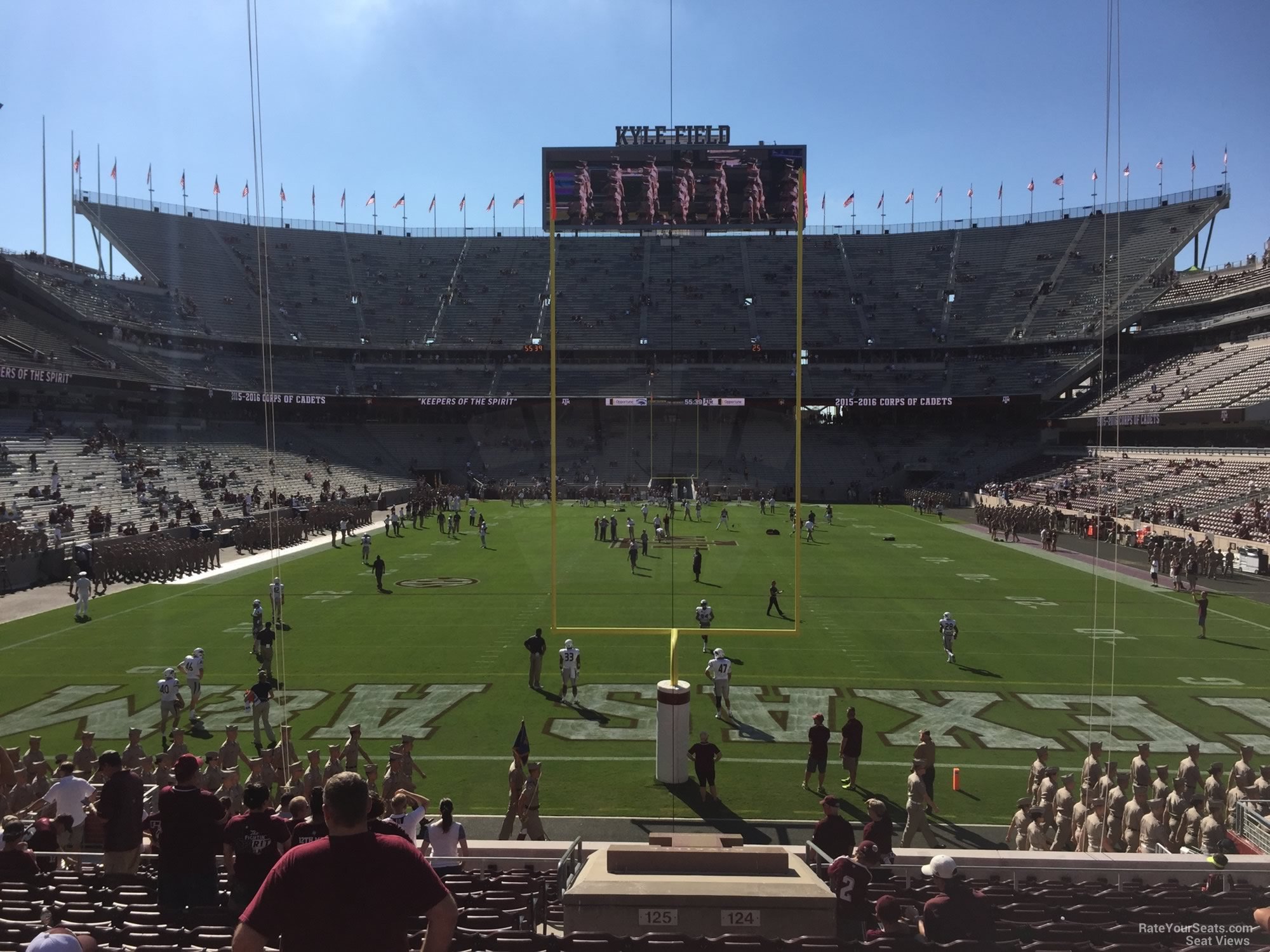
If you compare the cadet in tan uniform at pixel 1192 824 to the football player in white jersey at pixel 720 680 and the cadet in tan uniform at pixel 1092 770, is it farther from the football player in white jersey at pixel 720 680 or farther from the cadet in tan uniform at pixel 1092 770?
the football player in white jersey at pixel 720 680

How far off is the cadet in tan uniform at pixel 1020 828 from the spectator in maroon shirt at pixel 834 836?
8.23 ft

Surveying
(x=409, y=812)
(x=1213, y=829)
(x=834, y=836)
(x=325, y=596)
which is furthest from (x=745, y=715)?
(x=325, y=596)

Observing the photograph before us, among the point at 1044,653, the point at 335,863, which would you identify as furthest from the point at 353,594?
the point at 335,863

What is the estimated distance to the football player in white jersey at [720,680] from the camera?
12.1 meters

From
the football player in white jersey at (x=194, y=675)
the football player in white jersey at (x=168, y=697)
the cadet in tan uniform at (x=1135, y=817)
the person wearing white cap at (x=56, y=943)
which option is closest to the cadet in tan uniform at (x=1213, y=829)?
the cadet in tan uniform at (x=1135, y=817)

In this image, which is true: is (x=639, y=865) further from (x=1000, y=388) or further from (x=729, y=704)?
(x=1000, y=388)

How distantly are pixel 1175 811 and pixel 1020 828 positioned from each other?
140cm

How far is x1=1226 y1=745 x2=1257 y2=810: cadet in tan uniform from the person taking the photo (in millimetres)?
7844

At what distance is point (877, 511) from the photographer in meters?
43.5

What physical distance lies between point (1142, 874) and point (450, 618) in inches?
572

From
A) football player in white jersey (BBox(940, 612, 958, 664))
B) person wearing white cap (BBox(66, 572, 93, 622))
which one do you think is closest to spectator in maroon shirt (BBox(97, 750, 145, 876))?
football player in white jersey (BBox(940, 612, 958, 664))

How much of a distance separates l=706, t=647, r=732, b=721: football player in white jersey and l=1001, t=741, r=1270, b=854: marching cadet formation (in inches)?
181

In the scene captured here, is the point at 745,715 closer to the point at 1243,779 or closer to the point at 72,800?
the point at 1243,779

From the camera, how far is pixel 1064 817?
7664 millimetres
